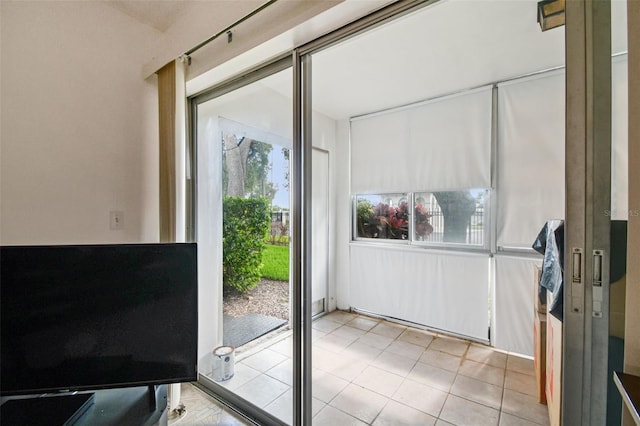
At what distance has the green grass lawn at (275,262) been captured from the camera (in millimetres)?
1930

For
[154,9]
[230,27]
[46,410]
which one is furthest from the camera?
[154,9]

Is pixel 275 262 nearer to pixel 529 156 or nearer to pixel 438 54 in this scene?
pixel 438 54

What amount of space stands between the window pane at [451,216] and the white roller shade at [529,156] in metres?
0.20

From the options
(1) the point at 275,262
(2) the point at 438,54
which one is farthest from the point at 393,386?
(2) the point at 438,54

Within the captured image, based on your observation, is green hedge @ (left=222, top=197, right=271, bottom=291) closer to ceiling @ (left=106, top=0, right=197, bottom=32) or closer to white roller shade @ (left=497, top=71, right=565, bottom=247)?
ceiling @ (left=106, top=0, right=197, bottom=32)

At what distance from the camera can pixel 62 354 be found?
3.18ft

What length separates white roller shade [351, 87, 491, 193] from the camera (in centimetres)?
271

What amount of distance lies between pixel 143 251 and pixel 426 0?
1538mm

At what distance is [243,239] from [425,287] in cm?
223

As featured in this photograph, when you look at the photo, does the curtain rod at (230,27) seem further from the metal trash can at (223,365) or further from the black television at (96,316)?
the metal trash can at (223,365)

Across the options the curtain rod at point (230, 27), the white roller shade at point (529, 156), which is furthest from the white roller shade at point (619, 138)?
the white roller shade at point (529, 156)

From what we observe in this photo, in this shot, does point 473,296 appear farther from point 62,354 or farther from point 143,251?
point 62,354

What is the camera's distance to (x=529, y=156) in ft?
7.99

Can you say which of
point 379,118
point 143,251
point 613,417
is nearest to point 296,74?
point 143,251
